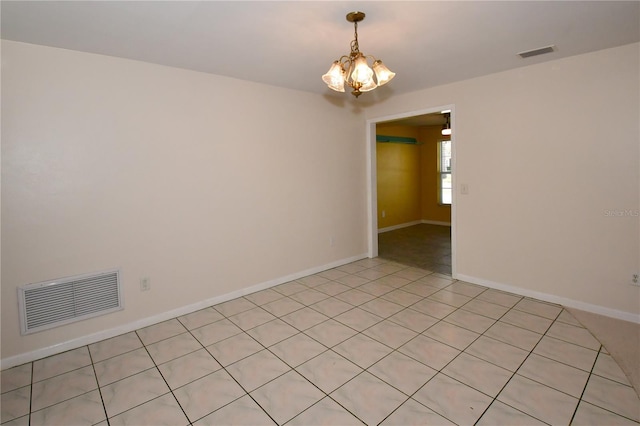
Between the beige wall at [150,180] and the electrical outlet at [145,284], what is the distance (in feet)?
0.15

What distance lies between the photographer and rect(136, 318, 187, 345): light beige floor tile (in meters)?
2.72

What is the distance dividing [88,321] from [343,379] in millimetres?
2170

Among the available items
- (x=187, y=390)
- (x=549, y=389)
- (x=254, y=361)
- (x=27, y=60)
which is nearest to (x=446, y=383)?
(x=549, y=389)

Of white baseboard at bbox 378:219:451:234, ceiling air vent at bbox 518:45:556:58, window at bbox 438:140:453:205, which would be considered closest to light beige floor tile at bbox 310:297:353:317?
ceiling air vent at bbox 518:45:556:58

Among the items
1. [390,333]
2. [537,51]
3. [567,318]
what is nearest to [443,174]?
[537,51]

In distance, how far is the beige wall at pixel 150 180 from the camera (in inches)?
94.0

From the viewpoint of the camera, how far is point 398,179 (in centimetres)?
754

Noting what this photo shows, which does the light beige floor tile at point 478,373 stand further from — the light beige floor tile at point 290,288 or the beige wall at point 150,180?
the beige wall at point 150,180

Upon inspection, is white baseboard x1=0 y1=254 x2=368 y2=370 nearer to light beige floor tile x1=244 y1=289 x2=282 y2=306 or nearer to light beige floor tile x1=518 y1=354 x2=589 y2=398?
light beige floor tile x1=244 y1=289 x2=282 y2=306

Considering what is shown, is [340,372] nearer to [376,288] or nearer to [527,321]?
[376,288]

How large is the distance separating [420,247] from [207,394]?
4.49 m

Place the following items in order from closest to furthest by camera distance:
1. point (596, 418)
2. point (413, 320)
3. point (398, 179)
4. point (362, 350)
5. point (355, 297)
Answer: point (596, 418) < point (362, 350) < point (413, 320) < point (355, 297) < point (398, 179)

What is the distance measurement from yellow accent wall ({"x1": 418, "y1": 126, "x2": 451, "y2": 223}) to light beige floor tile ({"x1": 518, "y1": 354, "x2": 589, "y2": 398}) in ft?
18.9

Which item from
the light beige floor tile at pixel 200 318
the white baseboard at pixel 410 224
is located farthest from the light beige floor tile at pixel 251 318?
the white baseboard at pixel 410 224
